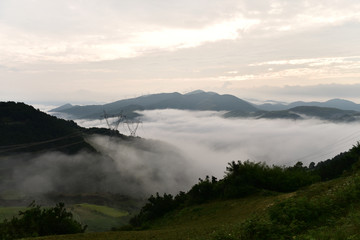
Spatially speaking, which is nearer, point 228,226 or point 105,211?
point 228,226

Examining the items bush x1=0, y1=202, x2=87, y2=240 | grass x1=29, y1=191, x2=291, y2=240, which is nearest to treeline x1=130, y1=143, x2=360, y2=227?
grass x1=29, y1=191, x2=291, y2=240

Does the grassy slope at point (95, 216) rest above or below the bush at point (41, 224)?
below

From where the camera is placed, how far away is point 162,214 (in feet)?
167

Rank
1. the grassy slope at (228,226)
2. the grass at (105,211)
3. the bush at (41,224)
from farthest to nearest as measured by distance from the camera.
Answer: the grass at (105,211) → the bush at (41,224) → the grassy slope at (228,226)

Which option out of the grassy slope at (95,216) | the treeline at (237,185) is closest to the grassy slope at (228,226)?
the treeline at (237,185)

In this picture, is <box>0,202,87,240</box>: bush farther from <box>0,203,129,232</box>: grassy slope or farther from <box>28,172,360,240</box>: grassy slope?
<box>0,203,129,232</box>: grassy slope

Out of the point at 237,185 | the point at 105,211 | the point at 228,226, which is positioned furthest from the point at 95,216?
the point at 228,226

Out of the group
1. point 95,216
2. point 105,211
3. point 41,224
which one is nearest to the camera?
point 41,224

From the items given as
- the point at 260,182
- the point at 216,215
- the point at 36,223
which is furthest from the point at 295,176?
the point at 36,223

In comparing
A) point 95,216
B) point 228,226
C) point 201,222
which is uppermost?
point 228,226

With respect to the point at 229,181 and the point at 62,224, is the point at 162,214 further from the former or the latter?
the point at 62,224

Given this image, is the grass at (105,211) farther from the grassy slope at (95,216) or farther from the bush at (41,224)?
the bush at (41,224)

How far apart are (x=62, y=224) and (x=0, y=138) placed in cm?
19507

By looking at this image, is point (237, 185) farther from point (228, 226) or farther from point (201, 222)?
point (228, 226)
